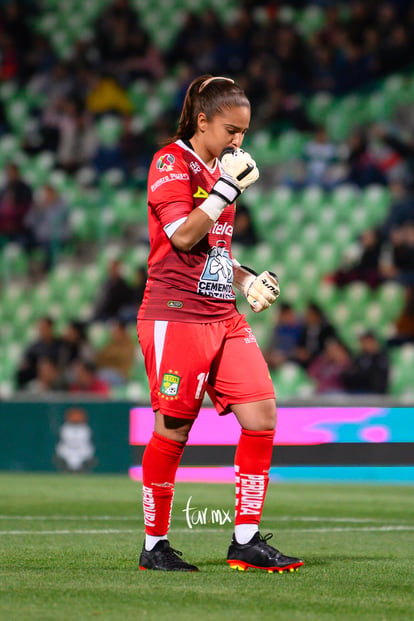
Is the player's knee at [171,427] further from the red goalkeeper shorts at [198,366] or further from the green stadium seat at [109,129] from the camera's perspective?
the green stadium seat at [109,129]

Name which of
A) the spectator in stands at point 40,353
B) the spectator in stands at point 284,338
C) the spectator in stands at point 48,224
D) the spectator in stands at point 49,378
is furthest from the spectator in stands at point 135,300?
the spectator in stands at point 48,224

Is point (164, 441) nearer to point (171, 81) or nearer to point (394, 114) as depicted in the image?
point (394, 114)

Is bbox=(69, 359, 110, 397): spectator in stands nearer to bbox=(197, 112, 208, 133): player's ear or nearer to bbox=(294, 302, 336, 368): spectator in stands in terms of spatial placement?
bbox=(294, 302, 336, 368): spectator in stands

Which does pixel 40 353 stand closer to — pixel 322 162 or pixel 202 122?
pixel 322 162

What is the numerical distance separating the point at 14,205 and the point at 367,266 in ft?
17.4

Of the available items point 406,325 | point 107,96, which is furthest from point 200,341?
point 107,96

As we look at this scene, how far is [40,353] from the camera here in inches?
550

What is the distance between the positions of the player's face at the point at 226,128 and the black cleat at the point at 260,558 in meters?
1.68

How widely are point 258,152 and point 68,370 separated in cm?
464

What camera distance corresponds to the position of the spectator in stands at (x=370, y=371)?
12406 mm

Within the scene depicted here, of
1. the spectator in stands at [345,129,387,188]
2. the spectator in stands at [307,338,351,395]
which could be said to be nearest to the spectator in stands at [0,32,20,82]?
the spectator in stands at [345,129,387,188]

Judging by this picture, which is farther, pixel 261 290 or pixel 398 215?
pixel 398 215

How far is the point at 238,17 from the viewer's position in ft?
59.3

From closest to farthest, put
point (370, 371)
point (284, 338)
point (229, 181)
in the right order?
point (229, 181)
point (370, 371)
point (284, 338)
